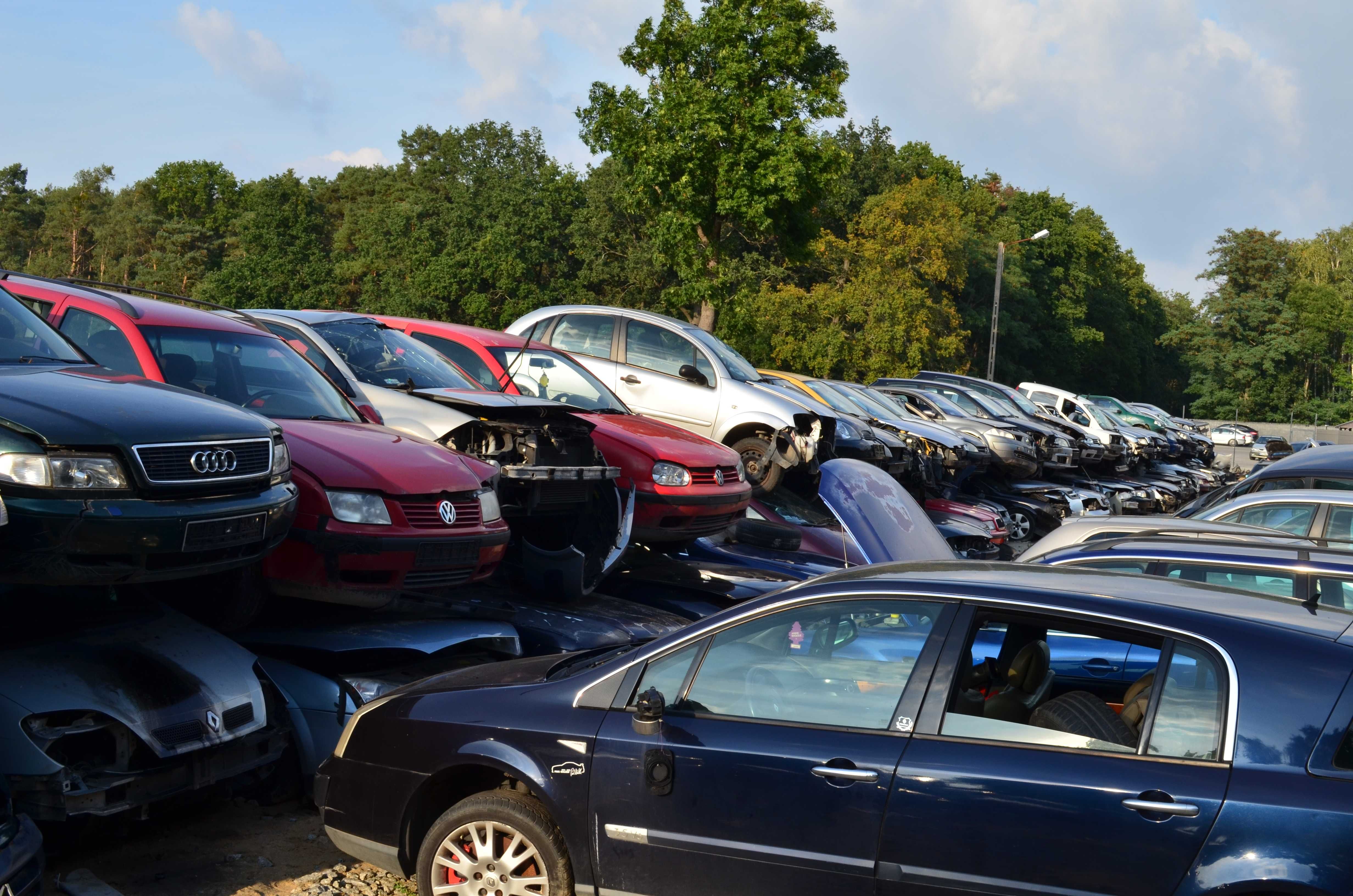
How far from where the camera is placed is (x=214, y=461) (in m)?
5.09

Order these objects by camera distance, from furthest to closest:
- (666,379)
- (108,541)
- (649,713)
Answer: (666,379)
(108,541)
(649,713)

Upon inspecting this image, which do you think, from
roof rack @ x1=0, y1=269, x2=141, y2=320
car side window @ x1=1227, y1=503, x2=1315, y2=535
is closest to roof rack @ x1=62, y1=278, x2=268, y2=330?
roof rack @ x1=0, y1=269, x2=141, y2=320

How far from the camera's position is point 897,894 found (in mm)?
3307

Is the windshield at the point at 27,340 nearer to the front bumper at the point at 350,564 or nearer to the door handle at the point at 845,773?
the front bumper at the point at 350,564

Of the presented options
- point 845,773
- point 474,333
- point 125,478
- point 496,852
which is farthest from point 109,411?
point 474,333

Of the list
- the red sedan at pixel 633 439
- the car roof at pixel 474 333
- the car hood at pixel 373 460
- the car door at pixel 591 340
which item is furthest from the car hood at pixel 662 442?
the car door at pixel 591 340

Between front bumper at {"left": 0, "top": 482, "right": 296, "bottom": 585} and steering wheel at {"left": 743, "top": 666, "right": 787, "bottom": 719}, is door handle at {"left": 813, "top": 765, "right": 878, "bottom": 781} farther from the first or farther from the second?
front bumper at {"left": 0, "top": 482, "right": 296, "bottom": 585}

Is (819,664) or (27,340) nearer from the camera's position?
(819,664)

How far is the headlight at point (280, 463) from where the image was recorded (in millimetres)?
5461

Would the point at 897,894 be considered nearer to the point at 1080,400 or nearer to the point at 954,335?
the point at 1080,400

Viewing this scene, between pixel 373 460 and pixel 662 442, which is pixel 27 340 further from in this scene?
pixel 662 442

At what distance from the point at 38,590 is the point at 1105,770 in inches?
178

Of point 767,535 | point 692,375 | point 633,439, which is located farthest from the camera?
point 692,375

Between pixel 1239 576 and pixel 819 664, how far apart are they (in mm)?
3315
